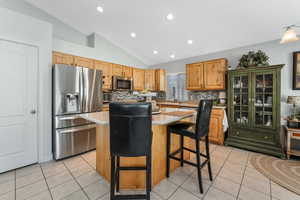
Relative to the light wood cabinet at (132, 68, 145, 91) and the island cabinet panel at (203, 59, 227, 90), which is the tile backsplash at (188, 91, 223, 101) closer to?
the island cabinet panel at (203, 59, 227, 90)

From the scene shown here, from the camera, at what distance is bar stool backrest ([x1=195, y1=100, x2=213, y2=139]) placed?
172 centimetres

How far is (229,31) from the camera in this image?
301cm

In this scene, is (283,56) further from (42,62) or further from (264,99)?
(42,62)

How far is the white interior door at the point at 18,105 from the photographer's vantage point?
2.16 meters

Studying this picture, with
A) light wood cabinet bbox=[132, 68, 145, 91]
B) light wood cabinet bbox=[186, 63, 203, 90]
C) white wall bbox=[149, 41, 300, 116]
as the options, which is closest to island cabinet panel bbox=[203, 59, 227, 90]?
light wood cabinet bbox=[186, 63, 203, 90]

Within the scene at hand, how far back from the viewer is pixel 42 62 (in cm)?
249

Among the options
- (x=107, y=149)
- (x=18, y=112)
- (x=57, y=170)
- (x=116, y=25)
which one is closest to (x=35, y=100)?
(x=18, y=112)

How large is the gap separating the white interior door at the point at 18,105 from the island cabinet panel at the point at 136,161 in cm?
140

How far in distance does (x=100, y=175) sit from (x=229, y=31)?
3936 millimetres

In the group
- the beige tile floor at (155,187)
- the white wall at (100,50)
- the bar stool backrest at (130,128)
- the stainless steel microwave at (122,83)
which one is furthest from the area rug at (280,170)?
the white wall at (100,50)

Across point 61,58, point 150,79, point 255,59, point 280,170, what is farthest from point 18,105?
point 255,59

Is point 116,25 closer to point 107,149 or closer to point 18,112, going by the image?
point 18,112

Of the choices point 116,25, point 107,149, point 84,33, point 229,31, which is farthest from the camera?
point 84,33

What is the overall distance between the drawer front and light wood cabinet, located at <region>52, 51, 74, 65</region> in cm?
452
